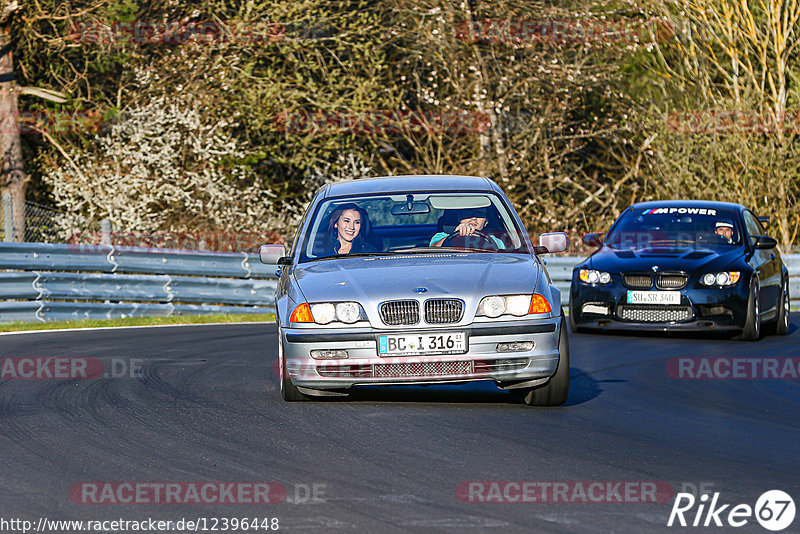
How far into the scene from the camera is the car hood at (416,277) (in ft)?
27.4

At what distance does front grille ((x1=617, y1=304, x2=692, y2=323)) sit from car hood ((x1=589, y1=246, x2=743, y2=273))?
1.30 ft

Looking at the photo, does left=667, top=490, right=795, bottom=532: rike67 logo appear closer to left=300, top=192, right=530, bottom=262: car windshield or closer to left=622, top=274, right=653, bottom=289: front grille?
left=300, top=192, right=530, bottom=262: car windshield

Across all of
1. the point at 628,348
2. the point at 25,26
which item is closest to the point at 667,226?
the point at 628,348

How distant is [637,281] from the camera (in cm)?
1433

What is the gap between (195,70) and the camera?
87.3 feet

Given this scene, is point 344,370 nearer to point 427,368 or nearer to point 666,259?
point 427,368

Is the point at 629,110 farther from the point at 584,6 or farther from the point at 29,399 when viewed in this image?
the point at 29,399

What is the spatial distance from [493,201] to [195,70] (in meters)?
17.9

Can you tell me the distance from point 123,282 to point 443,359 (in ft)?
35.8

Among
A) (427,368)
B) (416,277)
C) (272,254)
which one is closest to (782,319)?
(272,254)

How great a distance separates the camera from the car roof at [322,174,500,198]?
31.6 feet

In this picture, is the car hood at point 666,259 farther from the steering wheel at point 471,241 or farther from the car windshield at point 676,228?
the steering wheel at point 471,241

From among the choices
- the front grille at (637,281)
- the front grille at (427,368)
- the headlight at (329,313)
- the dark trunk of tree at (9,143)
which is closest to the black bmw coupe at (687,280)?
the front grille at (637,281)

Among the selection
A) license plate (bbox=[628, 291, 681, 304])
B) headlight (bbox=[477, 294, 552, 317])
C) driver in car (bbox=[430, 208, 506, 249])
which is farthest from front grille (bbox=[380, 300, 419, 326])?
license plate (bbox=[628, 291, 681, 304])
